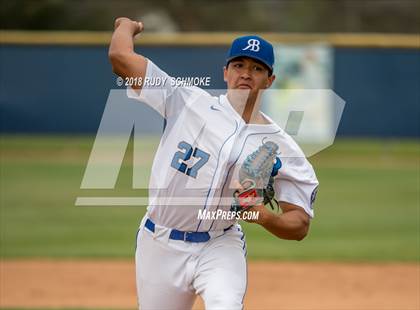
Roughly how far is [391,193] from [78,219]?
6.27m

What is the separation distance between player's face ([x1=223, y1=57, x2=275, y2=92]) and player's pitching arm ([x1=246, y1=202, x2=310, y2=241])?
71 centimetres

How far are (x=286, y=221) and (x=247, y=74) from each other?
88cm

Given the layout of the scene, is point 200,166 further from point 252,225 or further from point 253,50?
point 252,225

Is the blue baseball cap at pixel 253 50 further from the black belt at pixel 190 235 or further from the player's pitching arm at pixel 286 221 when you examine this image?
the black belt at pixel 190 235

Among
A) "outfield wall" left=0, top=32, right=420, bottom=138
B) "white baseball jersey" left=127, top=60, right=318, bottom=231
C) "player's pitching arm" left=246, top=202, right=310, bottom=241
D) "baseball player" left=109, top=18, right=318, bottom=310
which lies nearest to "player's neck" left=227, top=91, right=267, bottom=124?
"baseball player" left=109, top=18, right=318, bottom=310

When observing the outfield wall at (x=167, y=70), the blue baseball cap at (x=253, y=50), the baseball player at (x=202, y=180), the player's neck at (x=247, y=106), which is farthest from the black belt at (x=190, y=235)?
the outfield wall at (x=167, y=70)

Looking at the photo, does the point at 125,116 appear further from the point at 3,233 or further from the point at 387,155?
the point at 3,233

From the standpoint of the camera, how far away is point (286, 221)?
4.88 meters

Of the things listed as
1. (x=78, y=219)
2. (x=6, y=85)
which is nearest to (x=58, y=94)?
(x=6, y=85)

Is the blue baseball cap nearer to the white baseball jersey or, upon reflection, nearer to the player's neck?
the player's neck

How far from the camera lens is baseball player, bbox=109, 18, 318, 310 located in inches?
195

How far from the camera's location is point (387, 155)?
2197 centimetres

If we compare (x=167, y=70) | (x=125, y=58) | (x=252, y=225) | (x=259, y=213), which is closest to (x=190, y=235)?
(x=259, y=213)

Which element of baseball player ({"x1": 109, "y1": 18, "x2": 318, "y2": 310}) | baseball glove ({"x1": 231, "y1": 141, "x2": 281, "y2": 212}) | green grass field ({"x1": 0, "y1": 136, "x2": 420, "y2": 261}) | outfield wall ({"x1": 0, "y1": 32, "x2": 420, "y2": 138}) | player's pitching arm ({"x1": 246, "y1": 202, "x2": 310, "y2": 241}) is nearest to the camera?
baseball glove ({"x1": 231, "y1": 141, "x2": 281, "y2": 212})
